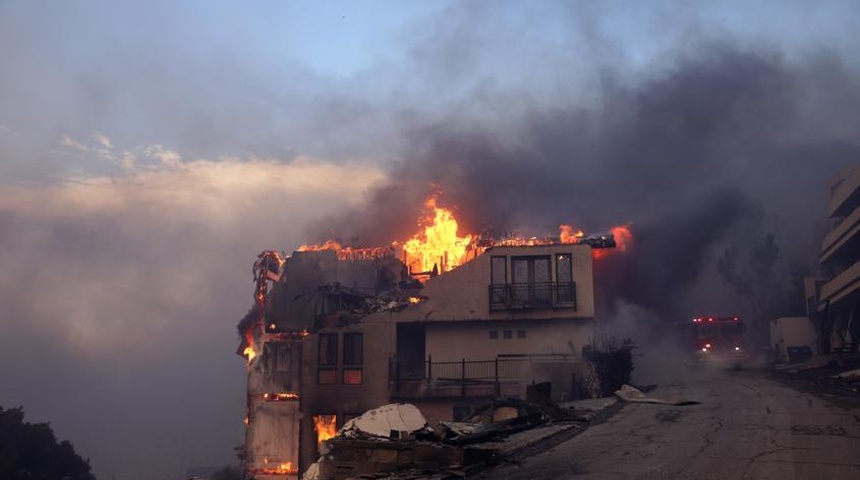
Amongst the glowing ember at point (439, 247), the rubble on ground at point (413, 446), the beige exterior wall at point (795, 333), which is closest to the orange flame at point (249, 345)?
the glowing ember at point (439, 247)

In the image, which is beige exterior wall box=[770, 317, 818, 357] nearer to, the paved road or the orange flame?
the orange flame

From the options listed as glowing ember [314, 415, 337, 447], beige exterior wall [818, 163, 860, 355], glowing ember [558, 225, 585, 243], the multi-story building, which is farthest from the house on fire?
beige exterior wall [818, 163, 860, 355]

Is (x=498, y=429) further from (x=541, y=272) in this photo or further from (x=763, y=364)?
(x=763, y=364)

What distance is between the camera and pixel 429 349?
37594 millimetres

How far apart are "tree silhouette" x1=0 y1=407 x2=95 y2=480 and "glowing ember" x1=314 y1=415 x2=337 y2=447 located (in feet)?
56.2

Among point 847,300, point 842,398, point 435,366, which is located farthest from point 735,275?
point 842,398

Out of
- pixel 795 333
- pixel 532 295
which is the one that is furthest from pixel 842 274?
pixel 532 295

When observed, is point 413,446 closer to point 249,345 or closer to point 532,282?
point 532,282

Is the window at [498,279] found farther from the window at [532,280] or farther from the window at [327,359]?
the window at [327,359]

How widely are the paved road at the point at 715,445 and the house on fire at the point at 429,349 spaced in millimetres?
15515

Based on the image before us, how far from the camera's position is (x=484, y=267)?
124 feet

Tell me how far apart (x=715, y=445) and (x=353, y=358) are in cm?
2411

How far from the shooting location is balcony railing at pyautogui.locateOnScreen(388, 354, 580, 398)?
34.2 metres

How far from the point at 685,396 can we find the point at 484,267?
15229 mm
